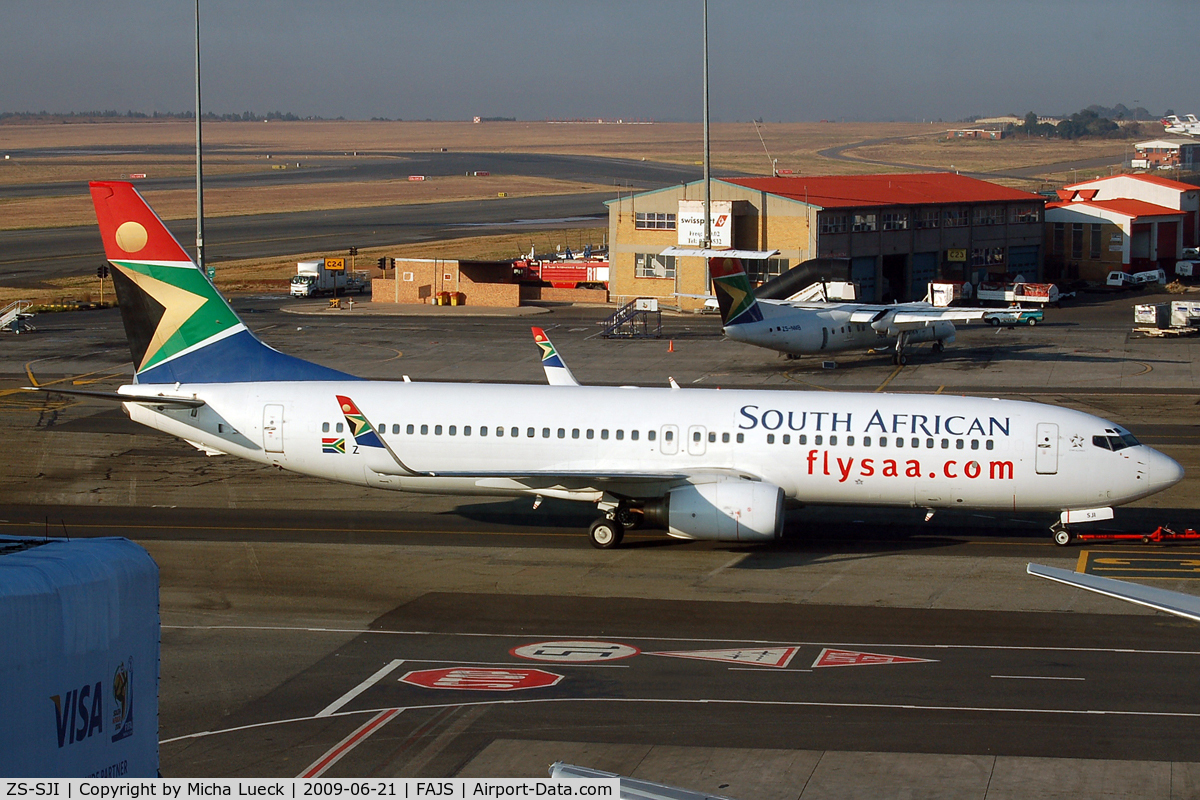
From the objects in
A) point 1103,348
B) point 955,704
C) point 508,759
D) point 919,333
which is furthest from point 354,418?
point 1103,348

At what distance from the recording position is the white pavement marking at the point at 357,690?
2220 cm

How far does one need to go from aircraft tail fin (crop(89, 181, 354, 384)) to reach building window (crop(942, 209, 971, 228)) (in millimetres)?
70530

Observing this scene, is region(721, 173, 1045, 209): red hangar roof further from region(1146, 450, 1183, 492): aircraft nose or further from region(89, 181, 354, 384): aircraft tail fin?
region(89, 181, 354, 384): aircraft tail fin

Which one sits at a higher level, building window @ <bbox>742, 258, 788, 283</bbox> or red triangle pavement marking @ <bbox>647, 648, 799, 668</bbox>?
building window @ <bbox>742, 258, 788, 283</bbox>

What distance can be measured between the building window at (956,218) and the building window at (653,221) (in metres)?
21.5

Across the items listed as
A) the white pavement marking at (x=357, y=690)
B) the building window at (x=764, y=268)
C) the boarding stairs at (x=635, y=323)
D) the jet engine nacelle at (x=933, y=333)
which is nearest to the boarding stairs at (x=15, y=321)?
the boarding stairs at (x=635, y=323)

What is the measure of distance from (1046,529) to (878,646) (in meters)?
12.6

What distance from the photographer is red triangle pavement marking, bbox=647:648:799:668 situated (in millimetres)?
24609

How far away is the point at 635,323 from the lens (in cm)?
8344

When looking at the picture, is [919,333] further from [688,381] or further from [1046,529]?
[1046,529]

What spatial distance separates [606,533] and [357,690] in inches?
437

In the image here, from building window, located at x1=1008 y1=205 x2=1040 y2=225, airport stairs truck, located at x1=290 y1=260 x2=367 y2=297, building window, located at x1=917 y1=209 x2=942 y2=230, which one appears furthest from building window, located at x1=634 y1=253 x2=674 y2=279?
building window, located at x1=1008 y1=205 x2=1040 y2=225

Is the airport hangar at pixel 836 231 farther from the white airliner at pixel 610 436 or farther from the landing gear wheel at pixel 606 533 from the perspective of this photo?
the landing gear wheel at pixel 606 533

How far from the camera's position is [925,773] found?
19.5m
